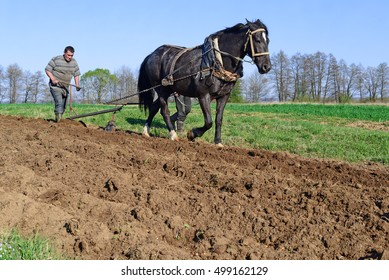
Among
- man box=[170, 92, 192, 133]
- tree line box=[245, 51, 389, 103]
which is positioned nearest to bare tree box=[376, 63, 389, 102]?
tree line box=[245, 51, 389, 103]

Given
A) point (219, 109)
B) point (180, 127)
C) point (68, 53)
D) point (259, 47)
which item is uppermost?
point (68, 53)

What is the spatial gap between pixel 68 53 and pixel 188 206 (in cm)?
835

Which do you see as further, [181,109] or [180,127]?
[180,127]

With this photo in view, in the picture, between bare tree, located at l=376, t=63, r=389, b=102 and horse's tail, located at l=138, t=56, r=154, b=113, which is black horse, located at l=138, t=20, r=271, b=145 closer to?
horse's tail, located at l=138, t=56, r=154, b=113

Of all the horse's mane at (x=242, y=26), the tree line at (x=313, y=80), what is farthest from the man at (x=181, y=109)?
the tree line at (x=313, y=80)

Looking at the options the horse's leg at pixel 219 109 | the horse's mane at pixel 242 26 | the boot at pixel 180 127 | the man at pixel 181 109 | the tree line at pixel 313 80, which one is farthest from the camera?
the tree line at pixel 313 80

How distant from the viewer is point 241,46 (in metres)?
9.52

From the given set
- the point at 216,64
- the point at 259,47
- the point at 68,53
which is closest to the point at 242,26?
the point at 259,47

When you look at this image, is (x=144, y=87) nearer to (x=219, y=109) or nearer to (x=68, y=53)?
(x=68, y=53)

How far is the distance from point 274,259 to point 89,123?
13.3 meters

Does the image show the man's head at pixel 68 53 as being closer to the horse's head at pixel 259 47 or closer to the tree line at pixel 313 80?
the horse's head at pixel 259 47

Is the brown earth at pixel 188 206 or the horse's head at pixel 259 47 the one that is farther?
the horse's head at pixel 259 47

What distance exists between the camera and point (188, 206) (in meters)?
5.26

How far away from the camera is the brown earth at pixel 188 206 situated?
4.32m
